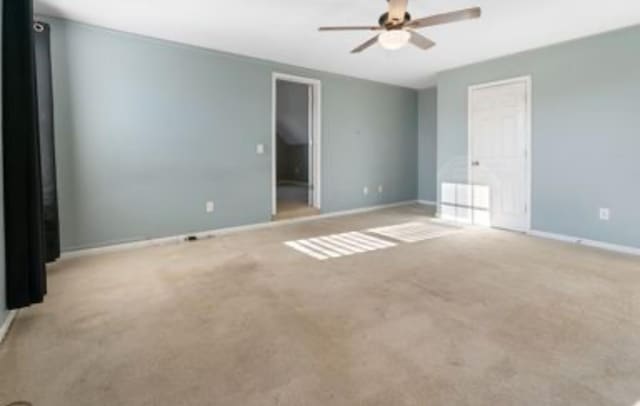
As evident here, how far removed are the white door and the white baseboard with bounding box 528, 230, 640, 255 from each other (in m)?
→ 0.20

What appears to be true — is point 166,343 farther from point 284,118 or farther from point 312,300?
point 284,118

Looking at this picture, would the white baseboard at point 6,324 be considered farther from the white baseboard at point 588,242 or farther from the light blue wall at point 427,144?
the light blue wall at point 427,144

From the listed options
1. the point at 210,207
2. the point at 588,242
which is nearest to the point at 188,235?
the point at 210,207

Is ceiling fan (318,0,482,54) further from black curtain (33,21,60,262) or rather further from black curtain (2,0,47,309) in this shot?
black curtain (33,21,60,262)

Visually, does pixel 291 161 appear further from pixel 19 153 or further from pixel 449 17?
pixel 19 153

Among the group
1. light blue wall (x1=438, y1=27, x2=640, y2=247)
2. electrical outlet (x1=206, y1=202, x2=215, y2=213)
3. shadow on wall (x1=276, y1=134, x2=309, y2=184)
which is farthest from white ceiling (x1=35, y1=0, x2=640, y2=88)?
shadow on wall (x1=276, y1=134, x2=309, y2=184)

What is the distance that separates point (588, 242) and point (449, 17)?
3.10 metres

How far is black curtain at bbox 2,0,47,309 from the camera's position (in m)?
2.05

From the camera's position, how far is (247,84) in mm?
4625

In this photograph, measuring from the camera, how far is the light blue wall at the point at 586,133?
11.9 ft

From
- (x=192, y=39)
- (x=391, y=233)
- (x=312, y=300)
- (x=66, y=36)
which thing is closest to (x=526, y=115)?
(x=391, y=233)

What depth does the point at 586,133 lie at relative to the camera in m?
3.93

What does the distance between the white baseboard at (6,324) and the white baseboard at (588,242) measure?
16.6ft

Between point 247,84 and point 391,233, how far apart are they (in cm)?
268
